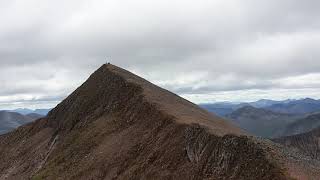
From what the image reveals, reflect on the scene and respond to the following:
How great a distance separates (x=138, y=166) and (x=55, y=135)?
47.6m

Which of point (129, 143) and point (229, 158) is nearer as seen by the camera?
point (229, 158)

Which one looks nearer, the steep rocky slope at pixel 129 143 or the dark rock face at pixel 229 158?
the dark rock face at pixel 229 158

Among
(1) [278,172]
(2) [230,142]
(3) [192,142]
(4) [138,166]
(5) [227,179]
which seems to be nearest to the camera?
(1) [278,172]

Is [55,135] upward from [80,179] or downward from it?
upward

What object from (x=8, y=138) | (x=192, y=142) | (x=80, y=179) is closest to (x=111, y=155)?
(x=80, y=179)

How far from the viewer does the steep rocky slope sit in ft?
145

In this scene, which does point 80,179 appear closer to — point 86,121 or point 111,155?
point 111,155

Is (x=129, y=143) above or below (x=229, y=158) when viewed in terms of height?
above

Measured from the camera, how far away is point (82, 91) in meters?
116

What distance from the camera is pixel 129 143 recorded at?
242 feet

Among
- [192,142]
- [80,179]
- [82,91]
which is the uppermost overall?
[82,91]

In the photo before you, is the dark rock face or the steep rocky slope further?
the steep rocky slope

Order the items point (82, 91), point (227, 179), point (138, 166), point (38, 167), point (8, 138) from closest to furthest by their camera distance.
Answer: point (227, 179)
point (138, 166)
point (38, 167)
point (82, 91)
point (8, 138)

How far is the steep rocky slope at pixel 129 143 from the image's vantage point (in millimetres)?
44156
